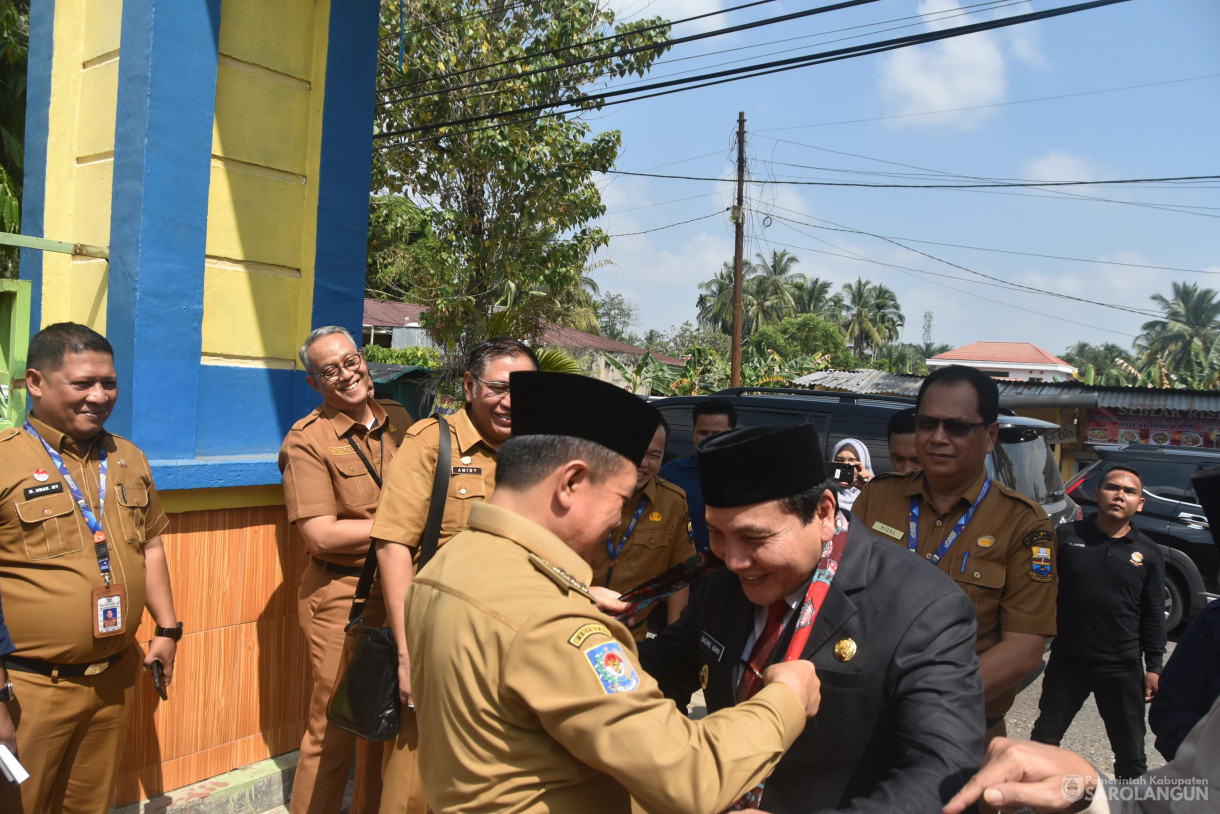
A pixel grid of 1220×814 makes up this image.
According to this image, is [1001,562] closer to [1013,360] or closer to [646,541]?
[646,541]

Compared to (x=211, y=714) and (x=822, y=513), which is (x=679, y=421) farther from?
(x=822, y=513)

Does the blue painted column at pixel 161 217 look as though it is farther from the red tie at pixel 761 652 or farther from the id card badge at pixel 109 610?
the red tie at pixel 761 652

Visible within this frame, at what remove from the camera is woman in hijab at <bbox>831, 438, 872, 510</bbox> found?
4.96 m

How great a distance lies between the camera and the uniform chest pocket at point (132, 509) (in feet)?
9.64

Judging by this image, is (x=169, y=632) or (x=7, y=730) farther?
(x=169, y=632)

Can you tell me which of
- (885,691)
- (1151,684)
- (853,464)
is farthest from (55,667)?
(1151,684)

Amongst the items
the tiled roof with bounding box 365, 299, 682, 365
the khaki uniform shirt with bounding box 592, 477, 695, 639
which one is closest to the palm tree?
the tiled roof with bounding box 365, 299, 682, 365

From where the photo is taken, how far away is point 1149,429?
23469 mm

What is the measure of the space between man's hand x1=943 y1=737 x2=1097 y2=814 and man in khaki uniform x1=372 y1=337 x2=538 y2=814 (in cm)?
186

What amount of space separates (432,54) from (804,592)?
44.5ft

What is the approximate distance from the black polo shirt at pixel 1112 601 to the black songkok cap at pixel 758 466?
312cm

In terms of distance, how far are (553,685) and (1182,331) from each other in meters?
63.2

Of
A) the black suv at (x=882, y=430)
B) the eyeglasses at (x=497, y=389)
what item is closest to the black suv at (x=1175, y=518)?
the black suv at (x=882, y=430)

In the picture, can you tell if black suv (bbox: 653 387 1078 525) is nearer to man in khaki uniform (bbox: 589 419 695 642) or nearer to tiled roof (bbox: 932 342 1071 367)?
man in khaki uniform (bbox: 589 419 695 642)
